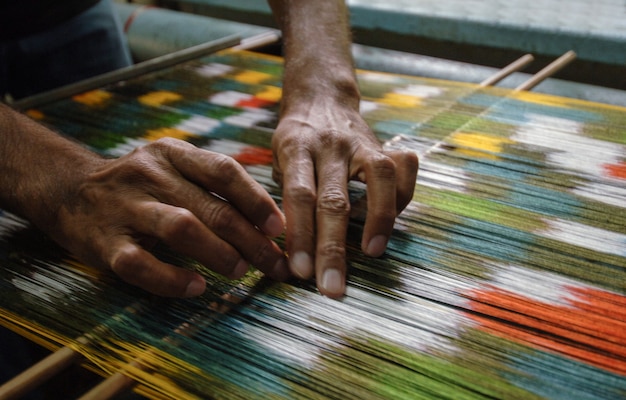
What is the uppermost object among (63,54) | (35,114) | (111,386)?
(63,54)

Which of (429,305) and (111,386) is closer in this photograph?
(111,386)

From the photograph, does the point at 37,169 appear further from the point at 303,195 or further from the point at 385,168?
the point at 385,168

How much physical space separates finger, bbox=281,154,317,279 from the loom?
0.03 m

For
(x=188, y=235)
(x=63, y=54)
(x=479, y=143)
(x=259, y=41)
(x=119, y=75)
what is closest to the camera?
(x=188, y=235)

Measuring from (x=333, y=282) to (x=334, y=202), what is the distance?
0.13 meters

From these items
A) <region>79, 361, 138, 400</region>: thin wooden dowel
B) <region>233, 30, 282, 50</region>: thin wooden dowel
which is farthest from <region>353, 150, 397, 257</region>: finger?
<region>233, 30, 282, 50</region>: thin wooden dowel

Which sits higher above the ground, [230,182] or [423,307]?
[230,182]

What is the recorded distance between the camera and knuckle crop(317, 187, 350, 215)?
2.64ft

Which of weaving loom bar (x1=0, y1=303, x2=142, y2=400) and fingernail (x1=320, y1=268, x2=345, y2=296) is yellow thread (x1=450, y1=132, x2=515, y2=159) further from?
weaving loom bar (x1=0, y1=303, x2=142, y2=400)

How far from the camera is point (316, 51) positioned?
4.17 ft

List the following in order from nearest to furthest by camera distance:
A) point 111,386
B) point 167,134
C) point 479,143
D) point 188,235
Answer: point 111,386
point 188,235
point 479,143
point 167,134

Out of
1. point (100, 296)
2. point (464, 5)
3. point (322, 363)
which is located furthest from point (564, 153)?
point (464, 5)

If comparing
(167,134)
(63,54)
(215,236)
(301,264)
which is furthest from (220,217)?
(63,54)

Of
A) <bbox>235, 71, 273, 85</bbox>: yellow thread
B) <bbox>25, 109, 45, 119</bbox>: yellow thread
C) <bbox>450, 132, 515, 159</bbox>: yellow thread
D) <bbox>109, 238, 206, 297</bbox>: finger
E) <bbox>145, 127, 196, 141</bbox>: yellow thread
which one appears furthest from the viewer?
<bbox>235, 71, 273, 85</bbox>: yellow thread
